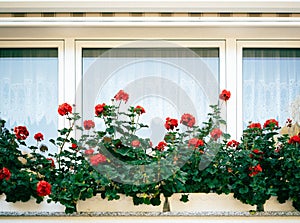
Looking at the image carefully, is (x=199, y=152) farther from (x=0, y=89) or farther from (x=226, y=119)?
(x=0, y=89)

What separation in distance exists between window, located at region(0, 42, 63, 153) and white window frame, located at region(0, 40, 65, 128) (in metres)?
0.02

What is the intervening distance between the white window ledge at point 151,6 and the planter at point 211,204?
159 cm

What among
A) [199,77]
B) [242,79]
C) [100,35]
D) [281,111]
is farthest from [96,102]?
[281,111]

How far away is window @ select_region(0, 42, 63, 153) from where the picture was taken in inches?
212

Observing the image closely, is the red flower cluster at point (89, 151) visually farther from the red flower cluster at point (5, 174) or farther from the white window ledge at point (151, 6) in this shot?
the white window ledge at point (151, 6)

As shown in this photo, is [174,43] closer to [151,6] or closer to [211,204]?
[151,6]

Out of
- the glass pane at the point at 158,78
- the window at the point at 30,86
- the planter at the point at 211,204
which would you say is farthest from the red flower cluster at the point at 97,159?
the window at the point at 30,86

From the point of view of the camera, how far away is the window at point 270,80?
5.41 m

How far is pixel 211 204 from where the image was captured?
4.62 metres

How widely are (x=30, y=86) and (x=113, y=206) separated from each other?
1537 millimetres

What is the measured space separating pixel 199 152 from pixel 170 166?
0.93 feet

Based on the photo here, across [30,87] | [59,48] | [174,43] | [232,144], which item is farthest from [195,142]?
[30,87]

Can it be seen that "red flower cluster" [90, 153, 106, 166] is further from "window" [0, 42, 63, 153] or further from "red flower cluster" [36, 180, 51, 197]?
"window" [0, 42, 63, 153]

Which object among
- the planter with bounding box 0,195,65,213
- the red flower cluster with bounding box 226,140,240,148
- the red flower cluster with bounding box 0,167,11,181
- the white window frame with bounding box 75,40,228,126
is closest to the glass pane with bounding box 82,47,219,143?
the white window frame with bounding box 75,40,228,126
